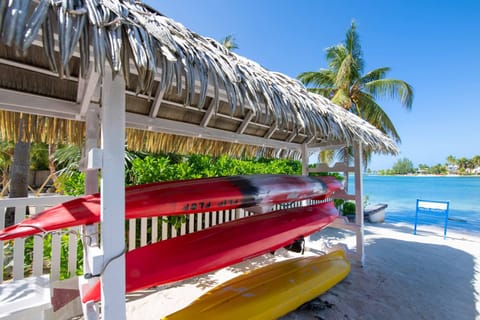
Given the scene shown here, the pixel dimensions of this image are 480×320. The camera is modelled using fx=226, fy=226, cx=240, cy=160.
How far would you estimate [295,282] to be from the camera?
8.61ft

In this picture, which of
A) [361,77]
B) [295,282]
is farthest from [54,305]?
[361,77]

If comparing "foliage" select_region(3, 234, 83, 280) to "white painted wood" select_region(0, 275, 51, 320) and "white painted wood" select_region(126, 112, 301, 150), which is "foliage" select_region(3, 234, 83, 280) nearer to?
"white painted wood" select_region(0, 275, 51, 320)

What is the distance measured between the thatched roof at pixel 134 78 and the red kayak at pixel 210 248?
1.20 m

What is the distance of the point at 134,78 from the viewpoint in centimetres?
196

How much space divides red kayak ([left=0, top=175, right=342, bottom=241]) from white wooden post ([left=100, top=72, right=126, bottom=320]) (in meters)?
0.34

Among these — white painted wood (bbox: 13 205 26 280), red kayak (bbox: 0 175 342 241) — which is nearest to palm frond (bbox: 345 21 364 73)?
red kayak (bbox: 0 175 342 241)

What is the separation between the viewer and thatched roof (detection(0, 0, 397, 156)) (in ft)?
3.28

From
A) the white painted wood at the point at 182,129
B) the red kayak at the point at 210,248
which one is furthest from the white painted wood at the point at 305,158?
the red kayak at the point at 210,248

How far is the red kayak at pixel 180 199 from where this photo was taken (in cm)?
152

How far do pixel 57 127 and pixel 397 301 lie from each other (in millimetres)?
4478

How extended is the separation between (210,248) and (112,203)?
3.63 feet

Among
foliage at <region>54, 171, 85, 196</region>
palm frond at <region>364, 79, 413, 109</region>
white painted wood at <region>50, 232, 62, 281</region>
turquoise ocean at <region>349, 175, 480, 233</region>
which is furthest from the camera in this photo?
turquoise ocean at <region>349, 175, 480, 233</region>

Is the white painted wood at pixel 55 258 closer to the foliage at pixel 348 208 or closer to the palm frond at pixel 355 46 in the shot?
the foliage at pixel 348 208

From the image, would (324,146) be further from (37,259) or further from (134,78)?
(37,259)
